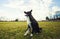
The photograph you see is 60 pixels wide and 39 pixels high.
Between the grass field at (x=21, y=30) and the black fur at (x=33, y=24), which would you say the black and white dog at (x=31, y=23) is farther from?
the grass field at (x=21, y=30)

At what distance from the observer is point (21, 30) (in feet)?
13.8

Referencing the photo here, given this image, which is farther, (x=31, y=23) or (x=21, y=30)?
(x=21, y=30)

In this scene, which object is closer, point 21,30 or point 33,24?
point 33,24

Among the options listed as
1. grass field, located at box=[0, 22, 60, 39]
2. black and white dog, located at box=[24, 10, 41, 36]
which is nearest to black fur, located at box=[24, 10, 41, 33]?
black and white dog, located at box=[24, 10, 41, 36]

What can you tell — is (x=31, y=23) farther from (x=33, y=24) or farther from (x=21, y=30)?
(x=21, y=30)

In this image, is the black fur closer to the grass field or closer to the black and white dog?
the black and white dog

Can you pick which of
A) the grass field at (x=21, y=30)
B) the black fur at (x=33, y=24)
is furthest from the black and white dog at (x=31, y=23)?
the grass field at (x=21, y=30)

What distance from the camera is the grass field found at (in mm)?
4070

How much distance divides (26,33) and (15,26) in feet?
1.43

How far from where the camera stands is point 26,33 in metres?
4.12

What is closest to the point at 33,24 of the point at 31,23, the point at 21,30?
the point at 31,23

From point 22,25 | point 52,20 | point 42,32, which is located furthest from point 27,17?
point 52,20

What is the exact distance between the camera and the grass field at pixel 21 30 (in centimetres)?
407

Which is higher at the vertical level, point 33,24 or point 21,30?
point 33,24
